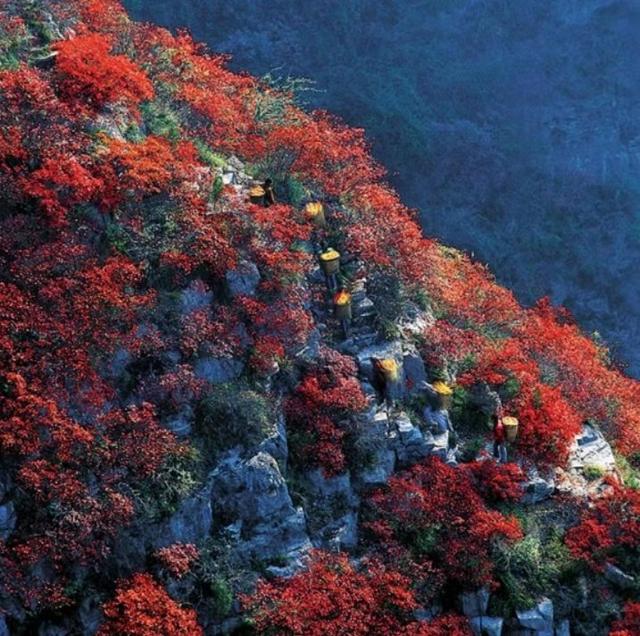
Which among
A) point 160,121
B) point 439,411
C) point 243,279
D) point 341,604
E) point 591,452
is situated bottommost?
point 341,604

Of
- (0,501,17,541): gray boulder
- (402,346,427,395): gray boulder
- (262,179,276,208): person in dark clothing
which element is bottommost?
(0,501,17,541): gray boulder

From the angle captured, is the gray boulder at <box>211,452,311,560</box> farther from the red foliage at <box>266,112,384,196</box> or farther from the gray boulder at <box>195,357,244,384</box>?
the red foliage at <box>266,112,384,196</box>

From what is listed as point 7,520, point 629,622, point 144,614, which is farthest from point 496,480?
point 7,520

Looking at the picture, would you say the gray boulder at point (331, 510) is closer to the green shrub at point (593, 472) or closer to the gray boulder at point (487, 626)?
the gray boulder at point (487, 626)

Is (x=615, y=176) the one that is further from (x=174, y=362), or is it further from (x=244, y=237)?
(x=174, y=362)

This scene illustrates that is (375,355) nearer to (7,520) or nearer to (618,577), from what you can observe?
(618,577)

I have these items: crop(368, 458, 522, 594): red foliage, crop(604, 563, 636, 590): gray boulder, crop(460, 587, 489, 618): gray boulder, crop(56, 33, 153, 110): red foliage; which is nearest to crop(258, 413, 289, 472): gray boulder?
crop(368, 458, 522, 594): red foliage
